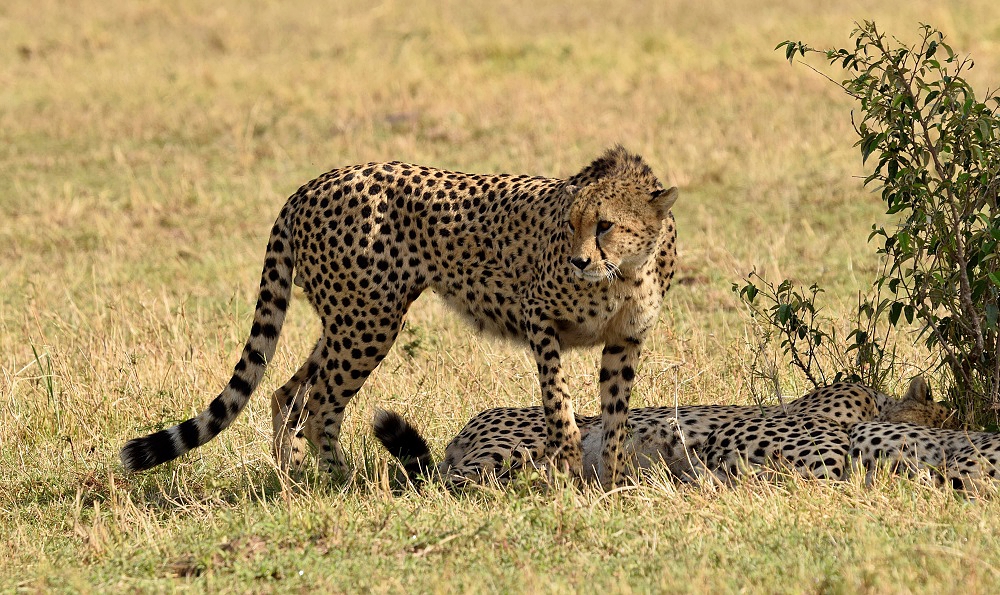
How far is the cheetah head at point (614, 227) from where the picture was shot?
431 centimetres

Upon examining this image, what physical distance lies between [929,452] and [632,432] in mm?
1028

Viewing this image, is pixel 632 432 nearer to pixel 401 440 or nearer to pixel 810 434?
pixel 810 434

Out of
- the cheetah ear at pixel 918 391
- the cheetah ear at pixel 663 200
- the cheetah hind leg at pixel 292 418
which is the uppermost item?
the cheetah ear at pixel 663 200

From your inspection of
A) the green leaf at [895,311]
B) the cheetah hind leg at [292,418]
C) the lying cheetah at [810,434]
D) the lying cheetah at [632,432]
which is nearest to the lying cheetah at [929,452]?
the lying cheetah at [810,434]

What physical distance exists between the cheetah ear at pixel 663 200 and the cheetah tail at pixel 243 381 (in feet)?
5.07

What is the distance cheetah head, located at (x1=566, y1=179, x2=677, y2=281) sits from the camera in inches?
170

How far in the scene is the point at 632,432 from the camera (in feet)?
16.1

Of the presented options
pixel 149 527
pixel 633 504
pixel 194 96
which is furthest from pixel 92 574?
pixel 194 96

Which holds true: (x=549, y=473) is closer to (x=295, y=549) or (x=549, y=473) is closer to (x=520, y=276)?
(x=520, y=276)

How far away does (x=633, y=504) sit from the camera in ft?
13.8

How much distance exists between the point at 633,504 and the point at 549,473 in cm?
41

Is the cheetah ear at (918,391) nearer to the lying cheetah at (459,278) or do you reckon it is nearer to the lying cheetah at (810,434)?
the lying cheetah at (810,434)

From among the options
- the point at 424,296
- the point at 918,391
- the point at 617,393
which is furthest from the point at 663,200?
the point at 424,296

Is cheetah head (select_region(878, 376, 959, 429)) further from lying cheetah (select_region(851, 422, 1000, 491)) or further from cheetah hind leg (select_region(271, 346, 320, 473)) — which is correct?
cheetah hind leg (select_region(271, 346, 320, 473))
